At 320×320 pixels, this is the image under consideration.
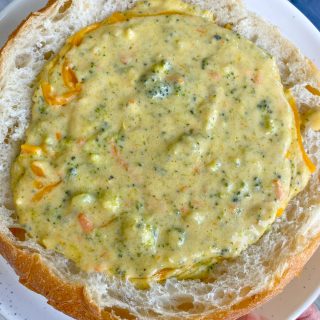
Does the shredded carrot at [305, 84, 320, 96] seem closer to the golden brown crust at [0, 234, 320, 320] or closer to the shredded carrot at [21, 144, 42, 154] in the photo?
the golden brown crust at [0, 234, 320, 320]

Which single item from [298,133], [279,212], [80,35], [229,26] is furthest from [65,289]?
[229,26]

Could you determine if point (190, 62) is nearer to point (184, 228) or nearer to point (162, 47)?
point (162, 47)

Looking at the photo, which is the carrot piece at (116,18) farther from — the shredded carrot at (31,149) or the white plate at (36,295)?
the shredded carrot at (31,149)

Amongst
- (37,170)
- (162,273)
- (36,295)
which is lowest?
(36,295)

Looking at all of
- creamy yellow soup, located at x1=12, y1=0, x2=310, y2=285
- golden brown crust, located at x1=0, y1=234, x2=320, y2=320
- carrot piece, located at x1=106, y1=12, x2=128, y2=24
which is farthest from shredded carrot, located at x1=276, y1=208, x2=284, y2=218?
carrot piece, located at x1=106, y1=12, x2=128, y2=24

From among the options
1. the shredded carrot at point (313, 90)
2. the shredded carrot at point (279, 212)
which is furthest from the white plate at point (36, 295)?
the shredded carrot at point (313, 90)

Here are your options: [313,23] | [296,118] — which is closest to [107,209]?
[296,118]

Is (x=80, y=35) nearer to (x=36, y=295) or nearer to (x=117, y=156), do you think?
(x=117, y=156)
